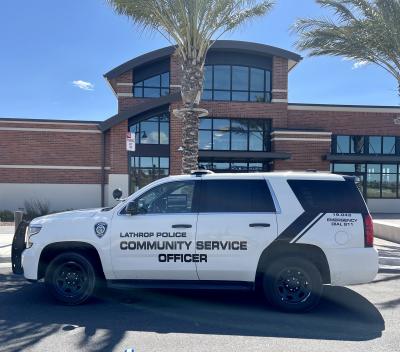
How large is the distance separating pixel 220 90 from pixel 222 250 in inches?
680

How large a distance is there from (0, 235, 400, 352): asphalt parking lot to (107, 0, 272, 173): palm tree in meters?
6.30

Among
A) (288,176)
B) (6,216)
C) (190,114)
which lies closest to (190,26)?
(190,114)

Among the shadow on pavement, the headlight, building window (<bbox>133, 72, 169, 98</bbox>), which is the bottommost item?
the shadow on pavement

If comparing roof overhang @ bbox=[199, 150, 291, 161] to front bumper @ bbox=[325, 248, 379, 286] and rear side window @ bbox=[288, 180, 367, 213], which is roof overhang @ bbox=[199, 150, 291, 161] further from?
front bumper @ bbox=[325, 248, 379, 286]

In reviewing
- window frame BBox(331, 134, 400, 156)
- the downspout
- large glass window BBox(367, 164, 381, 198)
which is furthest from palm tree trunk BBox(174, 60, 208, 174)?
large glass window BBox(367, 164, 381, 198)

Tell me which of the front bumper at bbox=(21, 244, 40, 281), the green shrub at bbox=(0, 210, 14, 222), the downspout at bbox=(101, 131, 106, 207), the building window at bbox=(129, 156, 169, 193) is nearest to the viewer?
the front bumper at bbox=(21, 244, 40, 281)

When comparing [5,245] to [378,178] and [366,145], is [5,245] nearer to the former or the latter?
[366,145]

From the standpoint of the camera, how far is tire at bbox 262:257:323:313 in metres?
5.99

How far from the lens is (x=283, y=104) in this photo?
22.2 meters

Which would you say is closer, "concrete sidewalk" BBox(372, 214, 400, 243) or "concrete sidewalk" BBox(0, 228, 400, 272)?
"concrete sidewalk" BBox(0, 228, 400, 272)

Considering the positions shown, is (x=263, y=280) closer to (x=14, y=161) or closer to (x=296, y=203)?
(x=296, y=203)

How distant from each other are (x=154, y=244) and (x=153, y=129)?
627 inches

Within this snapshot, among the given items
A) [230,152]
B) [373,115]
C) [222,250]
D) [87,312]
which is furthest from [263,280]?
[373,115]

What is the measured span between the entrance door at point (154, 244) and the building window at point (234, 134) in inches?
618
